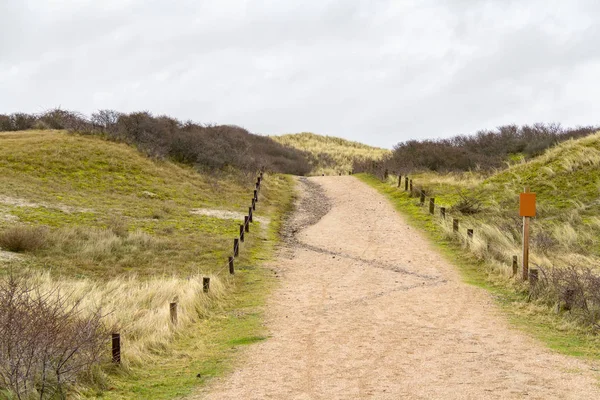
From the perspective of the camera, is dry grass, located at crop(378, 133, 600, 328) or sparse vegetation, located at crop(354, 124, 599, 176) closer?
dry grass, located at crop(378, 133, 600, 328)

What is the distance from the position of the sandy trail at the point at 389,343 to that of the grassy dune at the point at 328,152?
121ft

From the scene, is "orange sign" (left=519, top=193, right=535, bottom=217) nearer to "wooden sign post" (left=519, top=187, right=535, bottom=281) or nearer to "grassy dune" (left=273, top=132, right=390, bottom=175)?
"wooden sign post" (left=519, top=187, right=535, bottom=281)

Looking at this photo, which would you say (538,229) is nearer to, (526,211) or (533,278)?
(526,211)

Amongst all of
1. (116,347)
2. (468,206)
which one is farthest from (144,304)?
(468,206)

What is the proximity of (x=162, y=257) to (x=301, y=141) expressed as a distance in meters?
72.2

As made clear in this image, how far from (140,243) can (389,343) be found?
1062 centimetres

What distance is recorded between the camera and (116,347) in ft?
27.0

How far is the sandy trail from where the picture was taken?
7.45 meters

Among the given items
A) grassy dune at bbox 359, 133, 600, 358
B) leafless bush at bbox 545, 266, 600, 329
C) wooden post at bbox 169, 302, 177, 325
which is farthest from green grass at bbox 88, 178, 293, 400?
leafless bush at bbox 545, 266, 600, 329

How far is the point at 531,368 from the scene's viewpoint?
8.17 metres

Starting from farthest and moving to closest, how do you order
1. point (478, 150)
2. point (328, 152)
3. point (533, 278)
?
1. point (328, 152)
2. point (478, 150)
3. point (533, 278)

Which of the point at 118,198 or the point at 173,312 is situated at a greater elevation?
the point at 118,198

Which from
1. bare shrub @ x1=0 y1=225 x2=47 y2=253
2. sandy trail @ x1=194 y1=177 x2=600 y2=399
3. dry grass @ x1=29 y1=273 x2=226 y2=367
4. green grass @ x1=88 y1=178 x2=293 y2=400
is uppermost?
bare shrub @ x1=0 y1=225 x2=47 y2=253

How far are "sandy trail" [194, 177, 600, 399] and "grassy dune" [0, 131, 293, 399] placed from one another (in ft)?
2.64
